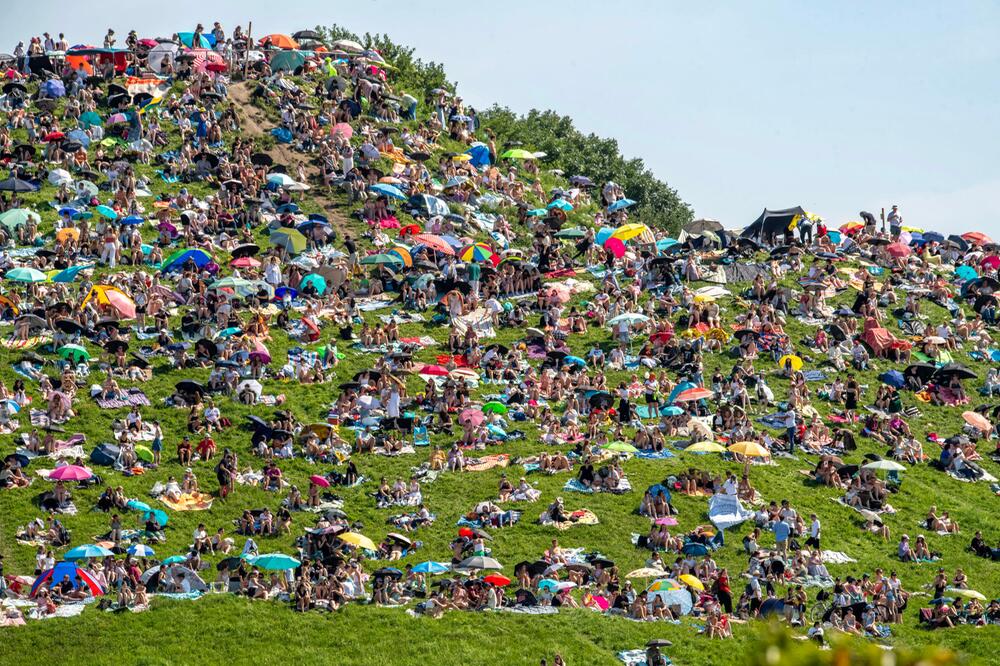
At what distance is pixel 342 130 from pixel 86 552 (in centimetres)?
4471

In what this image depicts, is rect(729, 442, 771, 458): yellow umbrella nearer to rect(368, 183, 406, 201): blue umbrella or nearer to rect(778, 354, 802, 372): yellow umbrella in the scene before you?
rect(778, 354, 802, 372): yellow umbrella

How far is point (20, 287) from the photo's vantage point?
63.6 metres

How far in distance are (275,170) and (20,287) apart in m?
19.7

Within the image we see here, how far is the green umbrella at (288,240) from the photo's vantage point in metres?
71.8

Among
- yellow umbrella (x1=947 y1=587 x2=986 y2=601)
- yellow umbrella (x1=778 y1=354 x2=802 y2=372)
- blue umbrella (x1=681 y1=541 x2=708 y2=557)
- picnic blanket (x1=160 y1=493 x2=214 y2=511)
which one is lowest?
yellow umbrella (x1=947 y1=587 x2=986 y2=601)

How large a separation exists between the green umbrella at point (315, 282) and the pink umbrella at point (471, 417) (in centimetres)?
1421

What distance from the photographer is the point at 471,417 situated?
56625 mm

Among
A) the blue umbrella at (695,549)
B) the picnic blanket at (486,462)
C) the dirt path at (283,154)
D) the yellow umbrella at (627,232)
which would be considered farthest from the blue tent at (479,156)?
the blue umbrella at (695,549)

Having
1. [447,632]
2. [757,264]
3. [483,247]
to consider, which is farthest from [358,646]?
[757,264]

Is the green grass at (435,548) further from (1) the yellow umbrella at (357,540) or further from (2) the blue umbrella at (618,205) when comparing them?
(2) the blue umbrella at (618,205)

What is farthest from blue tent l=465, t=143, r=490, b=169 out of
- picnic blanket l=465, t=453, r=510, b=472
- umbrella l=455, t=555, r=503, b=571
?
umbrella l=455, t=555, r=503, b=571

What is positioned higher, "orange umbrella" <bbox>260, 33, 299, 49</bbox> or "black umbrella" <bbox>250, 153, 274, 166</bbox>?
"orange umbrella" <bbox>260, 33, 299, 49</bbox>

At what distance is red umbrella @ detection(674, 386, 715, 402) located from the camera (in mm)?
58938

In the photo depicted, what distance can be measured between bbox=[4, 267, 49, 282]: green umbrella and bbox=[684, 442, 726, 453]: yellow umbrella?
2783cm
